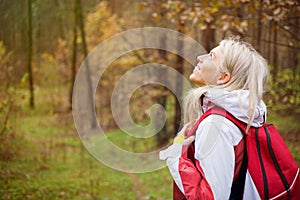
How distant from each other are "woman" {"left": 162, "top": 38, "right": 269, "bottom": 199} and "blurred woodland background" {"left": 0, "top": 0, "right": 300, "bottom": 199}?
3.46 ft

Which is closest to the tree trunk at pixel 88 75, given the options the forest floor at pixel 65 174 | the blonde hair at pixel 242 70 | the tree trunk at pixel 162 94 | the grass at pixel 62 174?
the grass at pixel 62 174

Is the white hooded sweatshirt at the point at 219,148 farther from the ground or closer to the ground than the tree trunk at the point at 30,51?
closer to the ground

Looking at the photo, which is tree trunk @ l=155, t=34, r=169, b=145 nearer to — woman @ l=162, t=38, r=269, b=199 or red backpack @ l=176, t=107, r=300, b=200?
woman @ l=162, t=38, r=269, b=199

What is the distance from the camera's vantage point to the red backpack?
6.18ft

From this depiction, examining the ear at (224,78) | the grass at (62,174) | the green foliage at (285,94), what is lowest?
the grass at (62,174)

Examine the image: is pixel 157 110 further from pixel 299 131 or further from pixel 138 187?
pixel 299 131

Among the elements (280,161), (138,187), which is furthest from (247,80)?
(138,187)

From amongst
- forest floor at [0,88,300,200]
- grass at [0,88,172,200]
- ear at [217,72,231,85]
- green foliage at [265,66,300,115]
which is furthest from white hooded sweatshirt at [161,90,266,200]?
grass at [0,88,172,200]

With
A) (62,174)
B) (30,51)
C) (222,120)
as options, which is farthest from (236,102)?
(30,51)

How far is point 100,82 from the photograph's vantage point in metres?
12.2

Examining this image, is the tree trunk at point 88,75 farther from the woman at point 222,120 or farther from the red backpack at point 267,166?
the red backpack at point 267,166

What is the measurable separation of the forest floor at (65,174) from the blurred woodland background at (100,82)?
21 millimetres

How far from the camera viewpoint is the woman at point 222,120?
185cm

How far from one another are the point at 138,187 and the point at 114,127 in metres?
4.82
